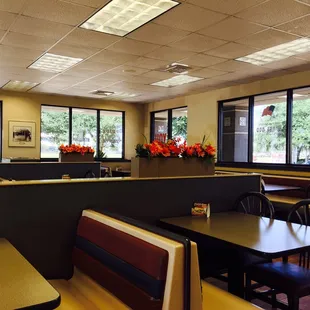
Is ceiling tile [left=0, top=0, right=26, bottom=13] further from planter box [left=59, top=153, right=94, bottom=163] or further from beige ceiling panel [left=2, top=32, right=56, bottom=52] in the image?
planter box [left=59, top=153, right=94, bottom=163]

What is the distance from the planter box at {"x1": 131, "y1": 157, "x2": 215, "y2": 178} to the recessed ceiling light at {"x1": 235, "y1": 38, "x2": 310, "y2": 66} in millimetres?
2497

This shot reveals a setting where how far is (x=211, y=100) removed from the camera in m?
8.62

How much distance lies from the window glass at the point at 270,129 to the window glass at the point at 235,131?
29 cm

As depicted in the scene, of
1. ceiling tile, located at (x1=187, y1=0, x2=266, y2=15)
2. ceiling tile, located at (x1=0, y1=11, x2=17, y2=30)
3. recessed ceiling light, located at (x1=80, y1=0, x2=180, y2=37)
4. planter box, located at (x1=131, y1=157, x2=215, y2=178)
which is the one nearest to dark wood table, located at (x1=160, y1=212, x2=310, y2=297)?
planter box, located at (x1=131, y1=157, x2=215, y2=178)

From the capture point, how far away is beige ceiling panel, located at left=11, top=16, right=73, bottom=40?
164 inches

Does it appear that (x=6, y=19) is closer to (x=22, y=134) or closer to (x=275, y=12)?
(x=275, y=12)

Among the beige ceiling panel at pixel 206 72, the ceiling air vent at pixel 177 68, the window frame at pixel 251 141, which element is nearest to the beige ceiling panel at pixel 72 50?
the ceiling air vent at pixel 177 68

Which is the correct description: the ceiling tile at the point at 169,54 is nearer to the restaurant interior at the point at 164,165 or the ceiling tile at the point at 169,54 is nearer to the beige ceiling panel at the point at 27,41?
the restaurant interior at the point at 164,165

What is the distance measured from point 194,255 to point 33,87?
785 cm

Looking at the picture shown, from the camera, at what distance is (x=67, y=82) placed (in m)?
7.83

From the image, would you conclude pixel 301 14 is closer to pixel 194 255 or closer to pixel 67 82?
pixel 194 255

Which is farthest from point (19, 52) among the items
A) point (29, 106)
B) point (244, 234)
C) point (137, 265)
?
point (137, 265)

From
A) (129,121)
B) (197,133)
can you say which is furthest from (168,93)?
(129,121)

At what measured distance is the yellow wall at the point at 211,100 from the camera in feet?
22.2
